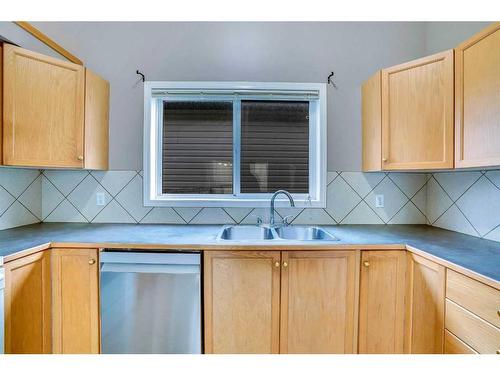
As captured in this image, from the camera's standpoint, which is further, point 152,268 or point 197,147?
point 197,147

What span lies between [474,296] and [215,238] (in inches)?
49.2

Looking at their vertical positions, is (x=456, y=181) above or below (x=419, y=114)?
below

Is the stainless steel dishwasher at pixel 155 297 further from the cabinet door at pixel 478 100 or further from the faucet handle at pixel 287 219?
the cabinet door at pixel 478 100

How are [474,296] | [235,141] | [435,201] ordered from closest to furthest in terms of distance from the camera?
[474,296] < [435,201] < [235,141]

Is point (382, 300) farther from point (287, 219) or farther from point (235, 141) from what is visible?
point (235, 141)

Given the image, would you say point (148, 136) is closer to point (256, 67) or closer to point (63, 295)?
point (256, 67)

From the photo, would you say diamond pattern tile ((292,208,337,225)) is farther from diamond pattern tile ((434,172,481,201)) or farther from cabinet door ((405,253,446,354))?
diamond pattern tile ((434,172,481,201))

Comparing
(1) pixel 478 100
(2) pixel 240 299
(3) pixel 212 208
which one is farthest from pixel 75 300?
(1) pixel 478 100

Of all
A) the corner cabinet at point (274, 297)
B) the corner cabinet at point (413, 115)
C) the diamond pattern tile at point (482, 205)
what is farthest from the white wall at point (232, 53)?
the corner cabinet at point (274, 297)

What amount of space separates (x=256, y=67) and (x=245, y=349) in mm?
1982

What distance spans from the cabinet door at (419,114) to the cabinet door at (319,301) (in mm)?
760

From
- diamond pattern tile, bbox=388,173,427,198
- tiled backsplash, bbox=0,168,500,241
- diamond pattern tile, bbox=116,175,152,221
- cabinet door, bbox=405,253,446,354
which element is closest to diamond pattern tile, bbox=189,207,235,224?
tiled backsplash, bbox=0,168,500,241

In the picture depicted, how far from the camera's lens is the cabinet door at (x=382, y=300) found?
1.44 meters

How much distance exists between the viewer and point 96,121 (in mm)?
1894
